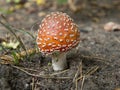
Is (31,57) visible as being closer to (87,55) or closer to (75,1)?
(87,55)

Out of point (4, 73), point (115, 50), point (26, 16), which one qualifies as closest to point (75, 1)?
point (26, 16)

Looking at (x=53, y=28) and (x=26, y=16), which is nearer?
(x=53, y=28)

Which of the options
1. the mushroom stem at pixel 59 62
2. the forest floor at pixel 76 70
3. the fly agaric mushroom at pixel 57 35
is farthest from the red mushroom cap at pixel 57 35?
the forest floor at pixel 76 70

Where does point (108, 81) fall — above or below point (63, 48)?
below

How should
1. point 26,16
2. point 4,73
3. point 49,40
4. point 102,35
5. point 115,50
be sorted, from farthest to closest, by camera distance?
point 26,16
point 102,35
point 115,50
point 4,73
point 49,40

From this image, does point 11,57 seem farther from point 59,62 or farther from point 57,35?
point 57,35

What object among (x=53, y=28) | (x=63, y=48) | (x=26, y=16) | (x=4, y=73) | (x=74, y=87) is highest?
(x=26, y=16)
